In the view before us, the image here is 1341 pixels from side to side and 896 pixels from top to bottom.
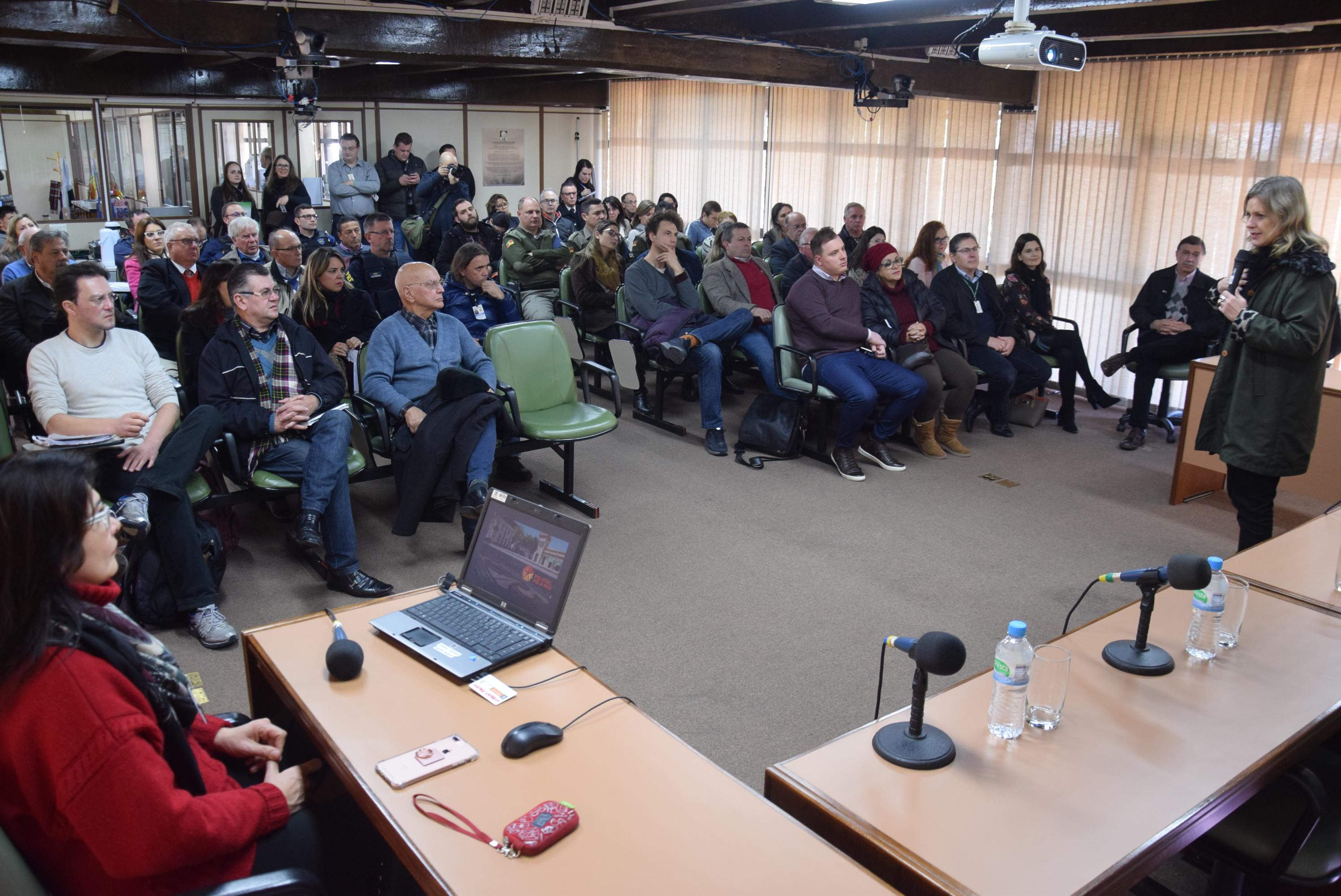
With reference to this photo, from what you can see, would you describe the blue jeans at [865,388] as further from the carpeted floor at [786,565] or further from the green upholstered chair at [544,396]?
the green upholstered chair at [544,396]

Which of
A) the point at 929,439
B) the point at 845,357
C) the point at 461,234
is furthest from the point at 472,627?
the point at 461,234

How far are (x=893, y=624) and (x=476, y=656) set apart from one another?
2.19 metres

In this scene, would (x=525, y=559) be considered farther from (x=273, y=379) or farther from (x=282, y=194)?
(x=282, y=194)

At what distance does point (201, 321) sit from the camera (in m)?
4.30

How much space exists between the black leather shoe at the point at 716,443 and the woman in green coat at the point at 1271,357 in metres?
2.63

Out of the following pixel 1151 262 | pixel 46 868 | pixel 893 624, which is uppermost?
pixel 1151 262

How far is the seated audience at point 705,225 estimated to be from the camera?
29.7 feet

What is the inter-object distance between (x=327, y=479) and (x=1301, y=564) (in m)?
3.31

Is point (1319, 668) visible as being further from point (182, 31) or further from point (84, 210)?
point (84, 210)

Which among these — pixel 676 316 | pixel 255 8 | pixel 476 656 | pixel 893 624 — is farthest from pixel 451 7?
pixel 476 656

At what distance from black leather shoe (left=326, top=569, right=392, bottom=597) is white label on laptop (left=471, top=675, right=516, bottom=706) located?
205 cm

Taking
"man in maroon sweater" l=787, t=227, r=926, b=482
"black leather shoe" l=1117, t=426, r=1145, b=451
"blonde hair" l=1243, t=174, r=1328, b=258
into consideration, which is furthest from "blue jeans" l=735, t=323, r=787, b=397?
"blonde hair" l=1243, t=174, r=1328, b=258

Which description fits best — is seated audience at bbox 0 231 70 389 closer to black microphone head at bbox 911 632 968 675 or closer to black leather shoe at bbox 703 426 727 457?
black leather shoe at bbox 703 426 727 457

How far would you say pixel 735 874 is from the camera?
1.47 meters
